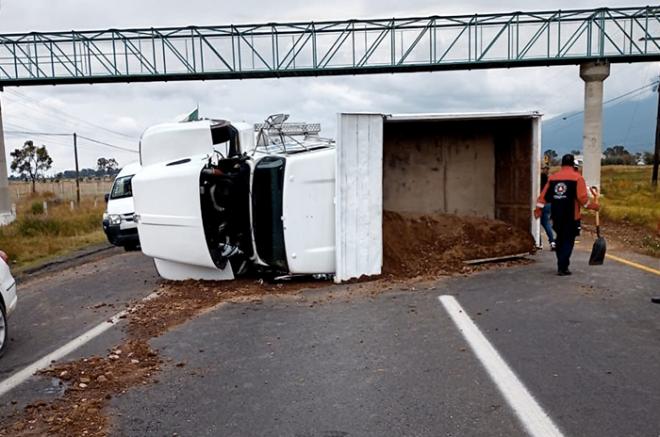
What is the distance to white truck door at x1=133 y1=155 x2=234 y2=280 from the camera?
8992 millimetres

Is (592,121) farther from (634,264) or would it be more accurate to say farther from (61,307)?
(61,307)

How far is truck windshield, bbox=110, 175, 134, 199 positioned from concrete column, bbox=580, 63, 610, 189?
21669mm

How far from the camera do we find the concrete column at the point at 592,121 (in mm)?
28359

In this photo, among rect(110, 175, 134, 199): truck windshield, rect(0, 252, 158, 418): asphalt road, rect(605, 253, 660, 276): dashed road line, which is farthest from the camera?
rect(110, 175, 134, 199): truck windshield

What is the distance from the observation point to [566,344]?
18.5ft

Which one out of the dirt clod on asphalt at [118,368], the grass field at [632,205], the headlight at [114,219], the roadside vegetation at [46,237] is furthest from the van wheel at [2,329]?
the grass field at [632,205]

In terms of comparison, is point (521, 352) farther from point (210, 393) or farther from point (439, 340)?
point (210, 393)

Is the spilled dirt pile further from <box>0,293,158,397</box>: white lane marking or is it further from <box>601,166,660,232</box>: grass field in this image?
<box>601,166,660,232</box>: grass field

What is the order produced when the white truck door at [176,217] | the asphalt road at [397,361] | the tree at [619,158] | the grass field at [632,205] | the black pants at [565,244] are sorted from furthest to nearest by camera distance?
the tree at [619,158], the grass field at [632,205], the white truck door at [176,217], the black pants at [565,244], the asphalt road at [397,361]

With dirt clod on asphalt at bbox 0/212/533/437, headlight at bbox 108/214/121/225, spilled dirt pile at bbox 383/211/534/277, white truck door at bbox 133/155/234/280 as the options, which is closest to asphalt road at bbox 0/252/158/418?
dirt clod on asphalt at bbox 0/212/533/437

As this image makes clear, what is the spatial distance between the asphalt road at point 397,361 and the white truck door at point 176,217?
1171 millimetres

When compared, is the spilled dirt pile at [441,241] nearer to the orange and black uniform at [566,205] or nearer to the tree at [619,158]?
the orange and black uniform at [566,205]

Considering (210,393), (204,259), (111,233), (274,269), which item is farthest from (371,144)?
(111,233)

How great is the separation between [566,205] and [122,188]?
12.2m
